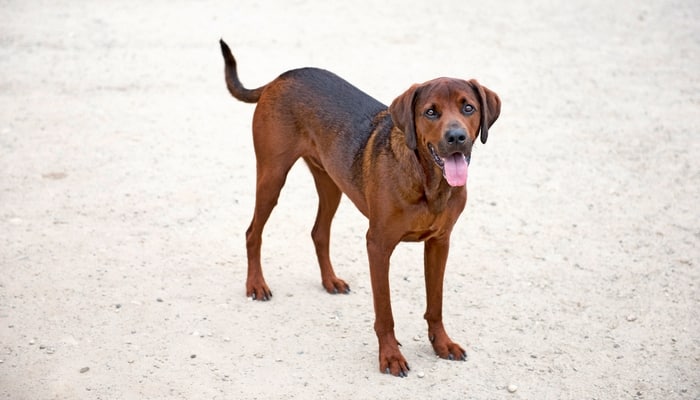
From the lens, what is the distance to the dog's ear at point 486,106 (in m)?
5.04

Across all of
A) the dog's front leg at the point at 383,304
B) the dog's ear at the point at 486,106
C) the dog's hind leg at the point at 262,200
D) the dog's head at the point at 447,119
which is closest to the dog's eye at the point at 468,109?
the dog's head at the point at 447,119

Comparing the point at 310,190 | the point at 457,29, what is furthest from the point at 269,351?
the point at 457,29

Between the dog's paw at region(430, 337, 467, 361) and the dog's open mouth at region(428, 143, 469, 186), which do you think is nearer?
the dog's open mouth at region(428, 143, 469, 186)

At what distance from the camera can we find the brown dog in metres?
4.95

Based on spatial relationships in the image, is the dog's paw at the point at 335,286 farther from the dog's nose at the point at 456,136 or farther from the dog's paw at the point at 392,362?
the dog's nose at the point at 456,136

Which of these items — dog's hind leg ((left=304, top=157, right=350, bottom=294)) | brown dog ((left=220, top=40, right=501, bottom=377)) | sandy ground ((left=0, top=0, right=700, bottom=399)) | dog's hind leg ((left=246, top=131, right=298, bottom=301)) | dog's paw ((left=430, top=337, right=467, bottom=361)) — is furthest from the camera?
dog's hind leg ((left=304, top=157, right=350, bottom=294))

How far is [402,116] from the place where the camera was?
502 cm

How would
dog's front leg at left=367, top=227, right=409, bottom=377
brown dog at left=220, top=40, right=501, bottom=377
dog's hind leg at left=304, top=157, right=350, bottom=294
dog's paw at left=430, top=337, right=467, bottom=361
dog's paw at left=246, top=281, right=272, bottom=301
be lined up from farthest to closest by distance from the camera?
1. dog's hind leg at left=304, top=157, right=350, bottom=294
2. dog's paw at left=246, top=281, right=272, bottom=301
3. dog's paw at left=430, top=337, right=467, bottom=361
4. dog's front leg at left=367, top=227, right=409, bottom=377
5. brown dog at left=220, top=40, right=501, bottom=377

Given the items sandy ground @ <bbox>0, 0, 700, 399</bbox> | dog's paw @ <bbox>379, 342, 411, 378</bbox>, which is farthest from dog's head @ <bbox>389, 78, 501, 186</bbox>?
sandy ground @ <bbox>0, 0, 700, 399</bbox>

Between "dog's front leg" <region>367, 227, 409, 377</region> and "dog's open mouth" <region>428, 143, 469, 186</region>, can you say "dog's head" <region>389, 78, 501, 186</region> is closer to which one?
"dog's open mouth" <region>428, 143, 469, 186</region>

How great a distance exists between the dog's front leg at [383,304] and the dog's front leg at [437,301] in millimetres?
277

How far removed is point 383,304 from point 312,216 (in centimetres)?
232

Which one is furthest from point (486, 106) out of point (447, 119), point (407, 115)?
point (407, 115)

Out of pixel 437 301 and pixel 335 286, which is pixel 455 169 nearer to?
pixel 437 301
